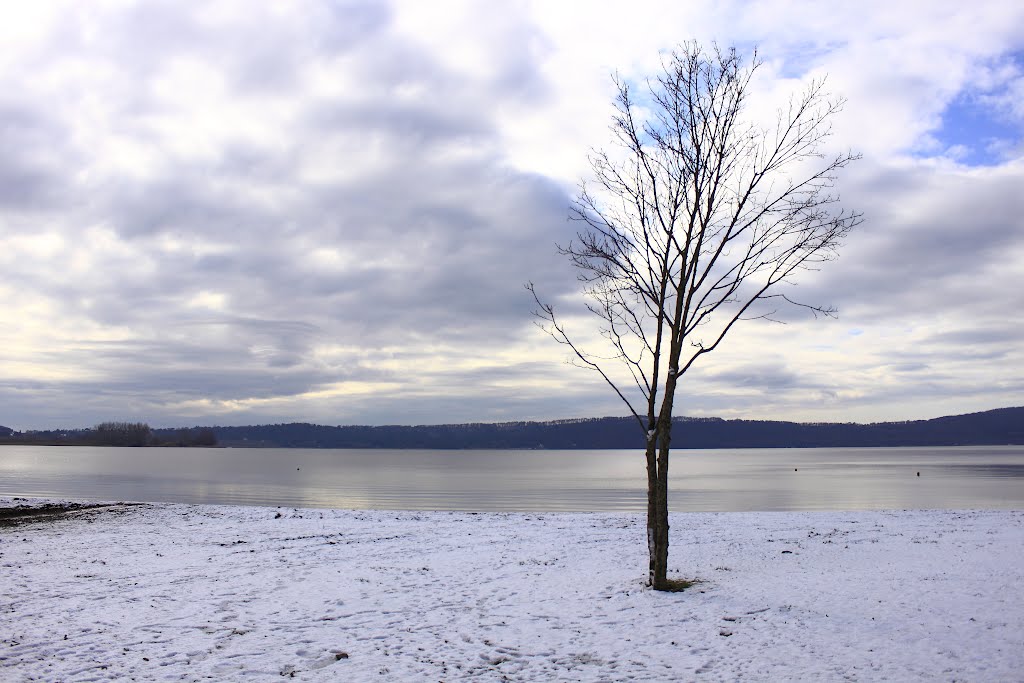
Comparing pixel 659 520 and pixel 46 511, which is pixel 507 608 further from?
pixel 46 511

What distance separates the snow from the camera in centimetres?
910

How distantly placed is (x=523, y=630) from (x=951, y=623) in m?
6.37

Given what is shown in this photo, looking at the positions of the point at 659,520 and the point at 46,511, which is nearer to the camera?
the point at 659,520

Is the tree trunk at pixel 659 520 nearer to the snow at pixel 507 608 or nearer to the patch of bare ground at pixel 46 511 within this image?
the snow at pixel 507 608

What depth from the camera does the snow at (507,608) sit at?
9102 millimetres

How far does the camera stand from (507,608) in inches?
474

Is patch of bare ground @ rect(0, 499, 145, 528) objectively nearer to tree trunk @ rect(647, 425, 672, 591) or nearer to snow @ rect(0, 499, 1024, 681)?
snow @ rect(0, 499, 1024, 681)

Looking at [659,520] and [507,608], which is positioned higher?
[659,520]

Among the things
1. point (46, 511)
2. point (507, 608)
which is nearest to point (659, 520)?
point (507, 608)

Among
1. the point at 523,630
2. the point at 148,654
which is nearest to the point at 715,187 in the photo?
the point at 523,630

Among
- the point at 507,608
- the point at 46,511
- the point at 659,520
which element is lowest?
the point at 46,511

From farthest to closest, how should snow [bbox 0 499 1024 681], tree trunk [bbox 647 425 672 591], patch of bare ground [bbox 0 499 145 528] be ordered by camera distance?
patch of bare ground [bbox 0 499 145 528] → tree trunk [bbox 647 425 672 591] → snow [bbox 0 499 1024 681]

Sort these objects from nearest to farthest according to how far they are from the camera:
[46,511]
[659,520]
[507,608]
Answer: [507,608]
[659,520]
[46,511]

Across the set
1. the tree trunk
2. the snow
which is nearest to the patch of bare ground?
the snow
